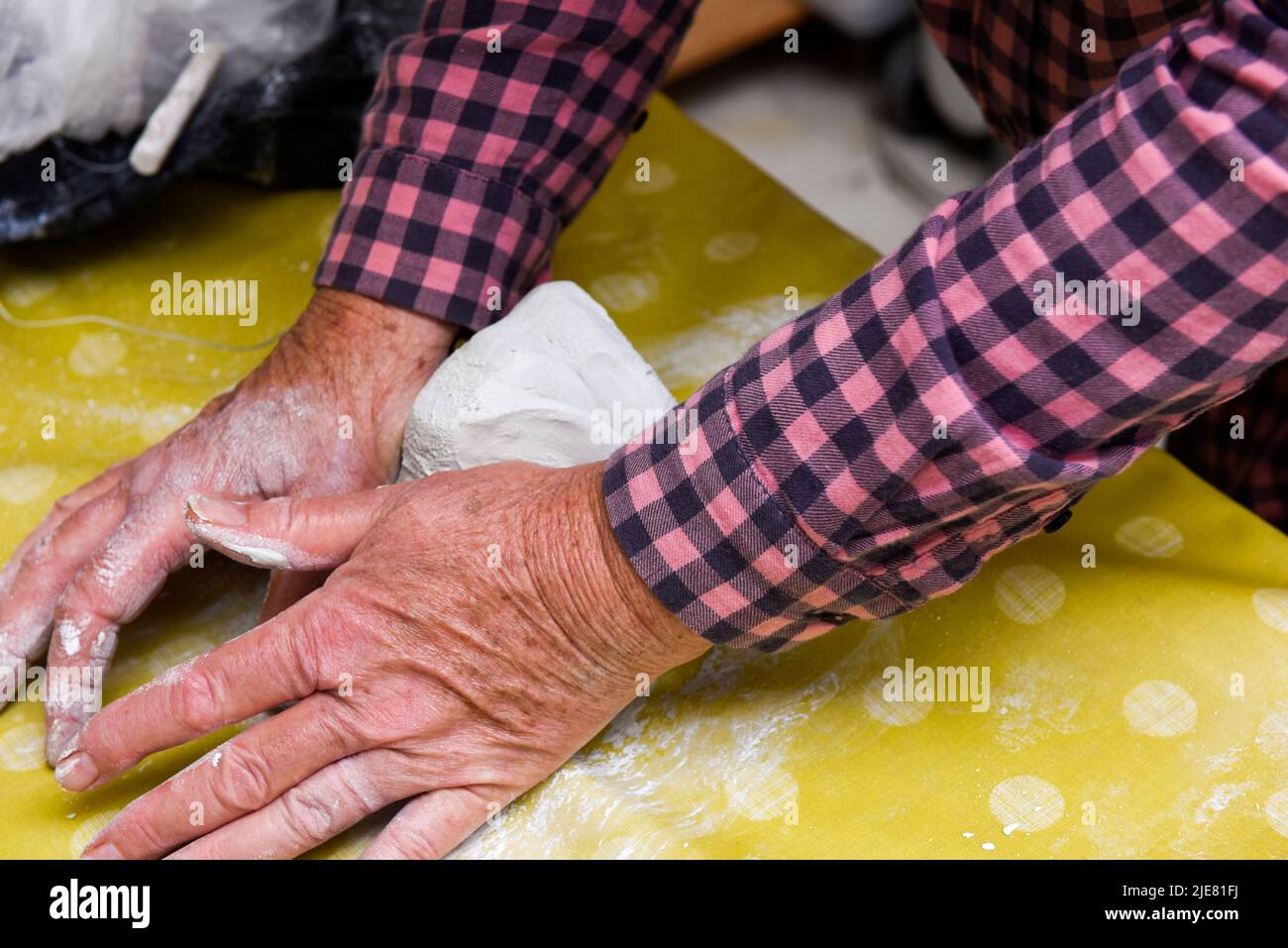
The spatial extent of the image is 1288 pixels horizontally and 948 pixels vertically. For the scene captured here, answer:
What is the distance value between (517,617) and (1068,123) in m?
0.48

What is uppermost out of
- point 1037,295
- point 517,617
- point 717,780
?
point 1037,295

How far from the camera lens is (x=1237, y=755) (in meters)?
0.93

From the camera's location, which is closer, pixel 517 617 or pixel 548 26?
pixel 517 617

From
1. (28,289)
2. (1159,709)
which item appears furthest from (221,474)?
(1159,709)

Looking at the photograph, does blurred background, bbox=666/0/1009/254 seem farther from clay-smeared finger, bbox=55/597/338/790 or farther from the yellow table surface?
clay-smeared finger, bbox=55/597/338/790

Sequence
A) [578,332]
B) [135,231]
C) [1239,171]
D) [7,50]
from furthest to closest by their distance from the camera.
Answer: [135,231] → [7,50] → [578,332] → [1239,171]

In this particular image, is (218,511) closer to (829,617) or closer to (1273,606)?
(829,617)

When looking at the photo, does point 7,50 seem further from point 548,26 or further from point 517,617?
point 517,617

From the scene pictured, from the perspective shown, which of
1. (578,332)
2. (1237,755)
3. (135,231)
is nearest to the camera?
(1237,755)

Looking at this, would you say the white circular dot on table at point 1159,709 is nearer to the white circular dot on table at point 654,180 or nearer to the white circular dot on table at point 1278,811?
the white circular dot on table at point 1278,811

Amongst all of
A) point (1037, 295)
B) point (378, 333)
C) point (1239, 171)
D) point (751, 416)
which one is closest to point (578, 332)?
point (378, 333)

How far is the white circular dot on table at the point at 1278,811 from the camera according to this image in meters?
0.88

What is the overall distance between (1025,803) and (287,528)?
1.92 feet

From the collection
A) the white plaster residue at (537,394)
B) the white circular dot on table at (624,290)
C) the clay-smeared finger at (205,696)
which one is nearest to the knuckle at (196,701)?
the clay-smeared finger at (205,696)
